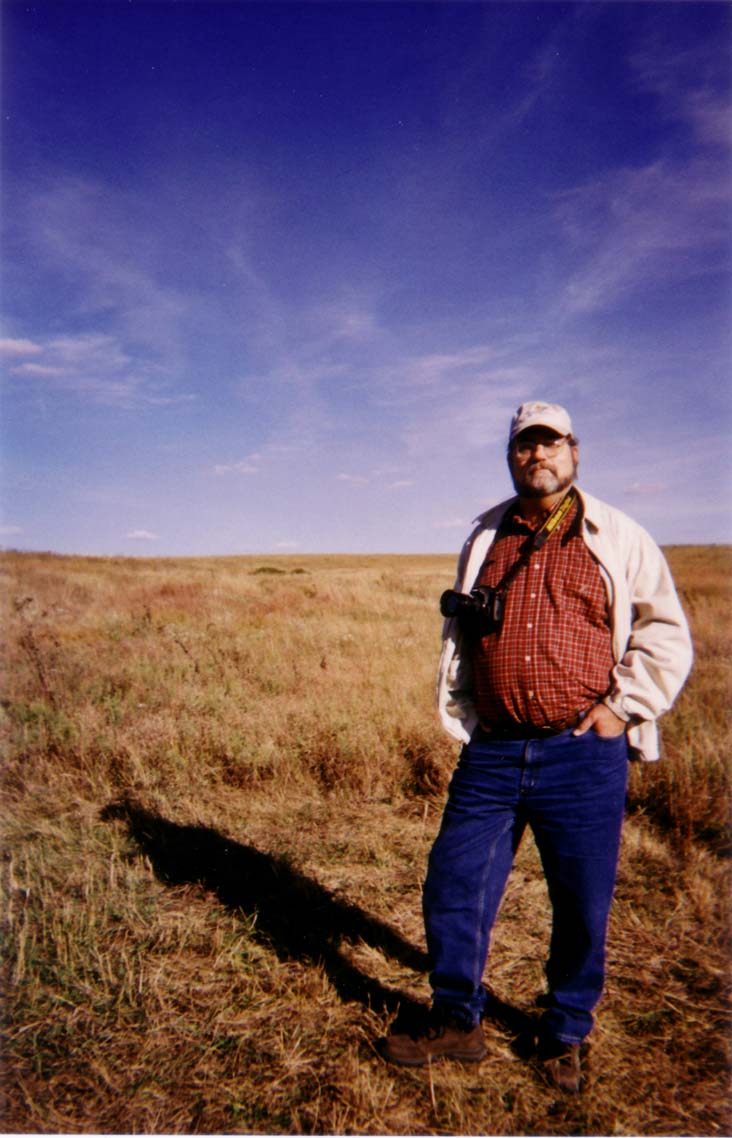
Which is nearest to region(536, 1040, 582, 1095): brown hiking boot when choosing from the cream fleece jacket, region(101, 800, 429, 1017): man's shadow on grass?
region(101, 800, 429, 1017): man's shadow on grass

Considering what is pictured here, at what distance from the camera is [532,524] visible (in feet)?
7.66

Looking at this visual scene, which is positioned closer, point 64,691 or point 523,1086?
point 523,1086

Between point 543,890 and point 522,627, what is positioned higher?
point 522,627

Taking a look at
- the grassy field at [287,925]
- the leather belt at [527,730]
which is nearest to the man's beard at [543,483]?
the leather belt at [527,730]

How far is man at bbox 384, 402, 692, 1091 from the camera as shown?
6.91 ft

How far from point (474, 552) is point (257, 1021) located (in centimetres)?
210

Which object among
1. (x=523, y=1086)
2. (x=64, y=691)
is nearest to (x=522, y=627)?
(x=523, y=1086)

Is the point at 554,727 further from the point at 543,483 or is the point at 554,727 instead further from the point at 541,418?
the point at 541,418

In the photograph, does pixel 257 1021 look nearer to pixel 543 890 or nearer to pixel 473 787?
pixel 473 787

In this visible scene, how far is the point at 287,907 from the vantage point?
327 cm

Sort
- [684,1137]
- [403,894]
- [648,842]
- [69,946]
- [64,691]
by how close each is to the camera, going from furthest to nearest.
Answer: [64,691] < [648,842] < [403,894] < [69,946] < [684,1137]

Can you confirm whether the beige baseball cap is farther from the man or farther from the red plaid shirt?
the red plaid shirt

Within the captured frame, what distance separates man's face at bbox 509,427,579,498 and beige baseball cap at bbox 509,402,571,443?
2 centimetres

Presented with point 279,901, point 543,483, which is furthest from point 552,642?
point 279,901
